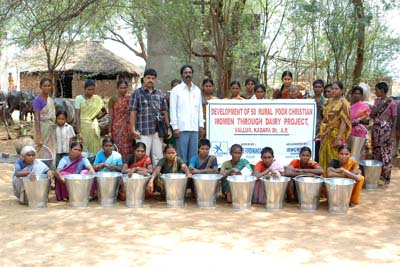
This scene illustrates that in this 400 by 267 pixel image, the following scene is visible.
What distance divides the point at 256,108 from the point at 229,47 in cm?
276

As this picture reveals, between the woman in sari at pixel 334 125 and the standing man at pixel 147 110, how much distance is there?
2053mm

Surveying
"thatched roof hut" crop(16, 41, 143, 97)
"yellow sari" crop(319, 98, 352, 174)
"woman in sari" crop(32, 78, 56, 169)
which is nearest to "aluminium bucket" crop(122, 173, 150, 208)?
"woman in sari" crop(32, 78, 56, 169)

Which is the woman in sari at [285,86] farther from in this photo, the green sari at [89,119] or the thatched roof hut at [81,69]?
the thatched roof hut at [81,69]

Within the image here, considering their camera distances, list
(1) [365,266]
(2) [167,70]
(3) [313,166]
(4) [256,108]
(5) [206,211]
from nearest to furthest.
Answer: (1) [365,266], (5) [206,211], (3) [313,166], (4) [256,108], (2) [167,70]

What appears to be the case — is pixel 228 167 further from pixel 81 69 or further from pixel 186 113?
pixel 81 69

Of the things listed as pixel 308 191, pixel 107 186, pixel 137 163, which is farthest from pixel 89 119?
pixel 308 191

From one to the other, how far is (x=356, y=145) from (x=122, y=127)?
129 inches

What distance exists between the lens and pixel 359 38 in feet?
28.9

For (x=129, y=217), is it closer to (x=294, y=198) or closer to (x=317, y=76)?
(x=294, y=198)

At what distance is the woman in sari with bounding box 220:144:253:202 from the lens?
574 cm

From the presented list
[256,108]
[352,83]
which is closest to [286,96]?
[256,108]

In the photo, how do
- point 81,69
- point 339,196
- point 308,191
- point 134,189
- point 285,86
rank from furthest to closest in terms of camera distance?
point 81,69
point 285,86
point 134,189
point 308,191
point 339,196

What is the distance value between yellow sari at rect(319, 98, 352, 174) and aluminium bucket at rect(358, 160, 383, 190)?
819 millimetres

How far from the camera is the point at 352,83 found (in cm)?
936
